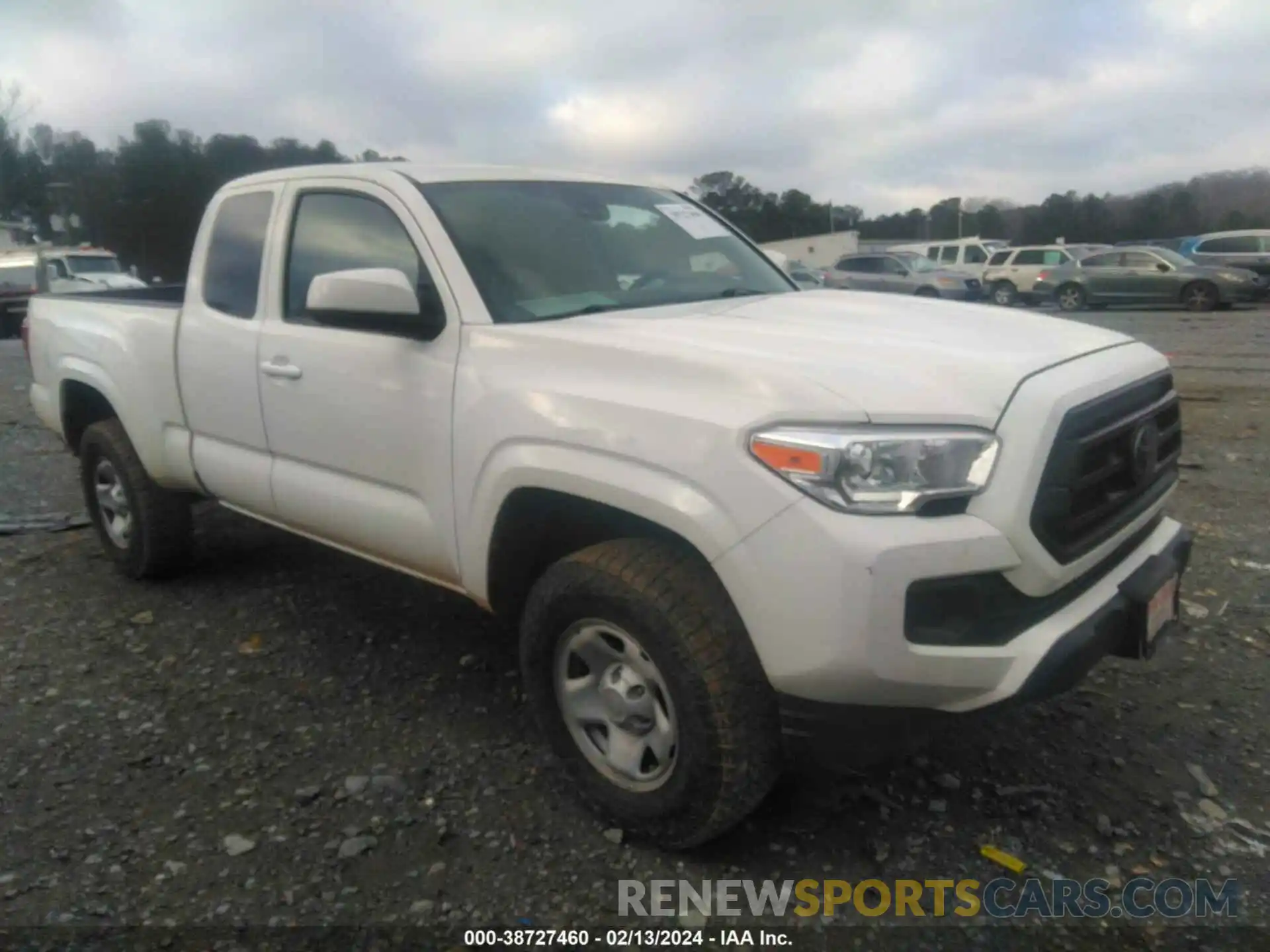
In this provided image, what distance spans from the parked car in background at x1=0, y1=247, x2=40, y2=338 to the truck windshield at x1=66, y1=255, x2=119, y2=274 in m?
2.47

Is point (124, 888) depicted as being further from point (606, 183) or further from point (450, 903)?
point (606, 183)

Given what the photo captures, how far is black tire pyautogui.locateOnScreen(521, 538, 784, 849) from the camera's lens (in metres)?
2.50

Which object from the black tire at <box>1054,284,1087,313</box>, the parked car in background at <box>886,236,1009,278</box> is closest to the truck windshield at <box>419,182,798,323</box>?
the black tire at <box>1054,284,1087,313</box>

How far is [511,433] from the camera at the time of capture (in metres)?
2.90

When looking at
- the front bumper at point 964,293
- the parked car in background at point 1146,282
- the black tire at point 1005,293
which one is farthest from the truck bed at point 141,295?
the black tire at point 1005,293

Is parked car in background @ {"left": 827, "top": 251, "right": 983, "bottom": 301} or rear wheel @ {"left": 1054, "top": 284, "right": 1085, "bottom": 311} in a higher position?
parked car in background @ {"left": 827, "top": 251, "right": 983, "bottom": 301}

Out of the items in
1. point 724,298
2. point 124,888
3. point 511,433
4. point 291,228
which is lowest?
point 124,888

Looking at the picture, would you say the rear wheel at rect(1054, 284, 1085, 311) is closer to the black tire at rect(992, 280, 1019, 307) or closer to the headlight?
the black tire at rect(992, 280, 1019, 307)

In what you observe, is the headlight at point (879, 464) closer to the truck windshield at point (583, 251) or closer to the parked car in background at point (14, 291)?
the truck windshield at point (583, 251)

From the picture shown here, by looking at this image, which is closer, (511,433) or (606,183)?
(511,433)

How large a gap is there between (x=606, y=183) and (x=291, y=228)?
3.88 feet

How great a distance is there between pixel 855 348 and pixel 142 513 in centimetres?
345

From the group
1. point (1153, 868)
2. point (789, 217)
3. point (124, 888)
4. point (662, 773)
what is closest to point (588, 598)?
point (662, 773)

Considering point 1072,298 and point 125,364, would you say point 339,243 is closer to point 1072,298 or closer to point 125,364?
point 125,364
